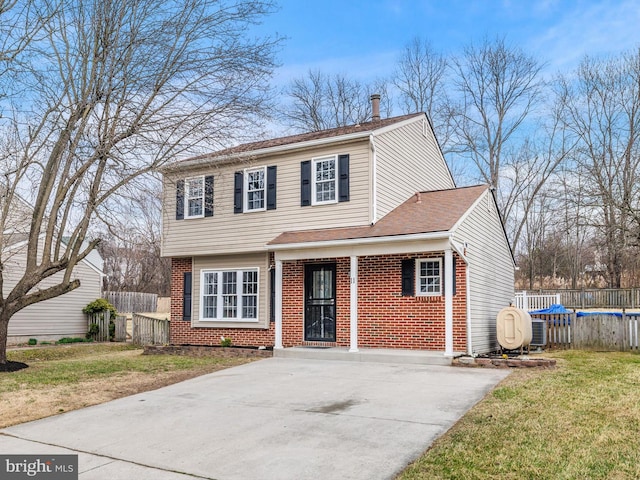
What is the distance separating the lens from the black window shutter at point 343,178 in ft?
45.4

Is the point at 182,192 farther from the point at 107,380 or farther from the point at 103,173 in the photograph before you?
the point at 107,380

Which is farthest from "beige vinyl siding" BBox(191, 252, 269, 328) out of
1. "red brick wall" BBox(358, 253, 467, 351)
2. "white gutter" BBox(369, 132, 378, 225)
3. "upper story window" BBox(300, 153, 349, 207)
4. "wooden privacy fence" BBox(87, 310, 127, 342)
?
"wooden privacy fence" BBox(87, 310, 127, 342)

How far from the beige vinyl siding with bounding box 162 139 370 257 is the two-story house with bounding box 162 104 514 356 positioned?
1.3 inches

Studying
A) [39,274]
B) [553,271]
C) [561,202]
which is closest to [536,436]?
[39,274]

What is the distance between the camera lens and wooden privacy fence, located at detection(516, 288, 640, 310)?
29547mm

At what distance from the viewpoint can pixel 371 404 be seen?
7754 millimetres

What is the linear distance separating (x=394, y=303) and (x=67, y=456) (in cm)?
883

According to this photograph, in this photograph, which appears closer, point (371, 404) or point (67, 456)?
point (67, 456)

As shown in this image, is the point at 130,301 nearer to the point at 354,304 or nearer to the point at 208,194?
the point at 208,194

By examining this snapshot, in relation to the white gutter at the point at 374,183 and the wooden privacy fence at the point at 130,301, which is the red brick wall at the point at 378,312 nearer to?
the white gutter at the point at 374,183

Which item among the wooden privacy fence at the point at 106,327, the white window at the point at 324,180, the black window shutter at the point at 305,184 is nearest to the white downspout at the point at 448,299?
the white window at the point at 324,180

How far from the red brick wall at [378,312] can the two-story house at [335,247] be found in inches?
1.0

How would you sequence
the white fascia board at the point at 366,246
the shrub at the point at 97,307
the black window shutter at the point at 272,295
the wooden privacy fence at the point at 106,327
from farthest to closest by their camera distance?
the shrub at the point at 97,307 → the wooden privacy fence at the point at 106,327 → the black window shutter at the point at 272,295 → the white fascia board at the point at 366,246

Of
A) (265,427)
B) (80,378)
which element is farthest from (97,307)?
(265,427)
